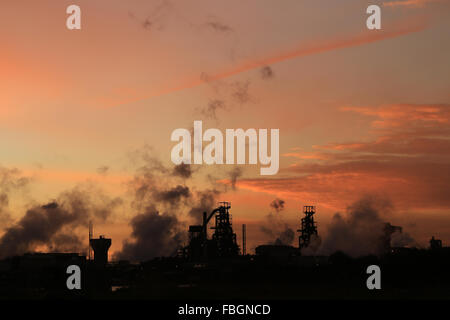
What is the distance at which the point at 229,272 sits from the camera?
365 feet

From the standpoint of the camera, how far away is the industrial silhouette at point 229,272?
307 ft

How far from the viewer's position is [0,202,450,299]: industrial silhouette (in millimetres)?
93438

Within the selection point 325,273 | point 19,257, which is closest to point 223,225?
point 325,273

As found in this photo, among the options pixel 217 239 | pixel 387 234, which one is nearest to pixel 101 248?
pixel 217 239

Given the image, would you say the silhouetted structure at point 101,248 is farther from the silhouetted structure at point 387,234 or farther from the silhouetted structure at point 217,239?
the silhouetted structure at point 387,234

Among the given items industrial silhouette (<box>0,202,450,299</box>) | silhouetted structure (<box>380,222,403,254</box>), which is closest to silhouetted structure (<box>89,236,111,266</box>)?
industrial silhouette (<box>0,202,450,299</box>)

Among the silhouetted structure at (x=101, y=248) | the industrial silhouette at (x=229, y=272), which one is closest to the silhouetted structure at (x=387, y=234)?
the industrial silhouette at (x=229, y=272)

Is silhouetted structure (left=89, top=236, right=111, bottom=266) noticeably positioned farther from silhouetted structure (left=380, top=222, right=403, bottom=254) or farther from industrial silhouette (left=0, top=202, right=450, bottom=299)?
silhouetted structure (left=380, top=222, right=403, bottom=254)

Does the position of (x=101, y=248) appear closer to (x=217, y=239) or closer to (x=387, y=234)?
(x=217, y=239)

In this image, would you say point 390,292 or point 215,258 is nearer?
point 390,292

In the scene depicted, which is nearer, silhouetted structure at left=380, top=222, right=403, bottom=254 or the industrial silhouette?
the industrial silhouette
